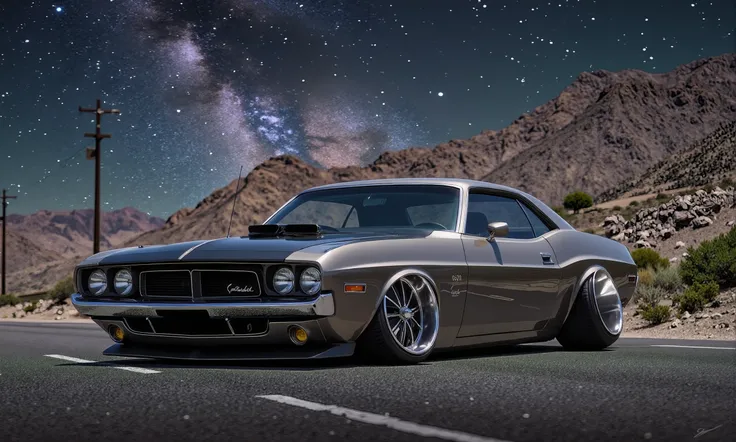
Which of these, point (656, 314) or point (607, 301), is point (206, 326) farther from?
point (656, 314)

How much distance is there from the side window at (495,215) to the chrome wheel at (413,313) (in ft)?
3.22

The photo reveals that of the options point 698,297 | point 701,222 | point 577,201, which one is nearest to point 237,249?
point 698,297

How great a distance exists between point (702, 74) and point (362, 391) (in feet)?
505

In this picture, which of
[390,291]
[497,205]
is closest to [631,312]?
[497,205]

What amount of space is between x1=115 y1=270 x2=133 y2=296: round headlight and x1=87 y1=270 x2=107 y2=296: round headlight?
6.2 inches

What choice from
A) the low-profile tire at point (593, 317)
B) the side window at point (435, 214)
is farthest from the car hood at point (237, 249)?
the low-profile tire at point (593, 317)

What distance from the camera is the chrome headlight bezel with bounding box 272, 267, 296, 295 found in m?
6.12

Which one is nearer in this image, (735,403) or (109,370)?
(735,403)

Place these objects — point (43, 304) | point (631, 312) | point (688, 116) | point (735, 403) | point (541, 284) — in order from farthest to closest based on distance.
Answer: point (688, 116), point (43, 304), point (631, 312), point (541, 284), point (735, 403)

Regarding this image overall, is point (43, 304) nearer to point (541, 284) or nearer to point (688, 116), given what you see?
point (541, 284)

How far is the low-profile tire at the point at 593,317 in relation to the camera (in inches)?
315

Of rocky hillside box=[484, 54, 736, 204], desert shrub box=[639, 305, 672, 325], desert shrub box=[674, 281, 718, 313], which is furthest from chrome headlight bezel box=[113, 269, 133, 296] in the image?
rocky hillside box=[484, 54, 736, 204]

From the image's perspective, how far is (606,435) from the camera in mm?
3768

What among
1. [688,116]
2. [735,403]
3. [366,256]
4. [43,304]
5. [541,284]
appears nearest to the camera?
[735,403]
